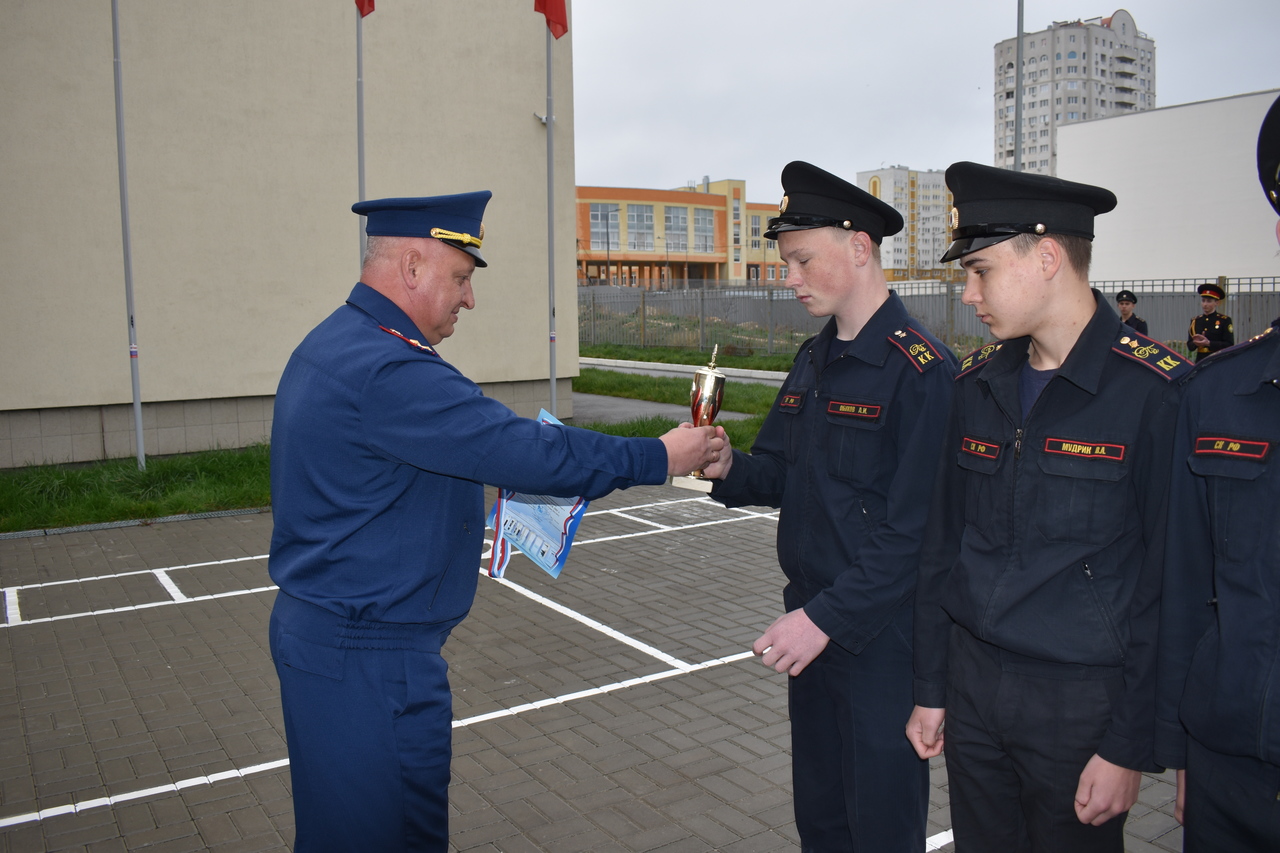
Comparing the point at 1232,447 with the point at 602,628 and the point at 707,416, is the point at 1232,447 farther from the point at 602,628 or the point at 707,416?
the point at 602,628

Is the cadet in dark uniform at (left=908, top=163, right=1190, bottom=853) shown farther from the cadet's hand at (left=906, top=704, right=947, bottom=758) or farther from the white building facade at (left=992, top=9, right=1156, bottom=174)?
the white building facade at (left=992, top=9, right=1156, bottom=174)

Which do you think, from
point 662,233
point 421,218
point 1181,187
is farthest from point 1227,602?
point 662,233

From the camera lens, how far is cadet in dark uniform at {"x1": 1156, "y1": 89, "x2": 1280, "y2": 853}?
202 centimetres

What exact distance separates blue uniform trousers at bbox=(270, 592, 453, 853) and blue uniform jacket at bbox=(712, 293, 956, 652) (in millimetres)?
1154

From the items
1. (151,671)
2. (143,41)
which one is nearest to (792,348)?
(143,41)

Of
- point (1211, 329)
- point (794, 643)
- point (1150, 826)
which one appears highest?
point (1211, 329)

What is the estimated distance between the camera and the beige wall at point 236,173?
11.9 metres

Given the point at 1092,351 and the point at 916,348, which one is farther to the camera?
the point at 916,348

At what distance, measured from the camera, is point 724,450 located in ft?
11.2

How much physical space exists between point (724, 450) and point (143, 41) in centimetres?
1231

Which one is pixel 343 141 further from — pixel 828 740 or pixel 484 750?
pixel 828 740

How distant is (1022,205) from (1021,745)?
1.38 metres

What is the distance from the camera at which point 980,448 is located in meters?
2.60

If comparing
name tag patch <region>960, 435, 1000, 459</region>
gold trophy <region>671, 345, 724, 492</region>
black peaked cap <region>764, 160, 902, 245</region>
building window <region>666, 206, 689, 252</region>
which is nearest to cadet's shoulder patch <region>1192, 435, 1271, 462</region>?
name tag patch <region>960, 435, 1000, 459</region>
